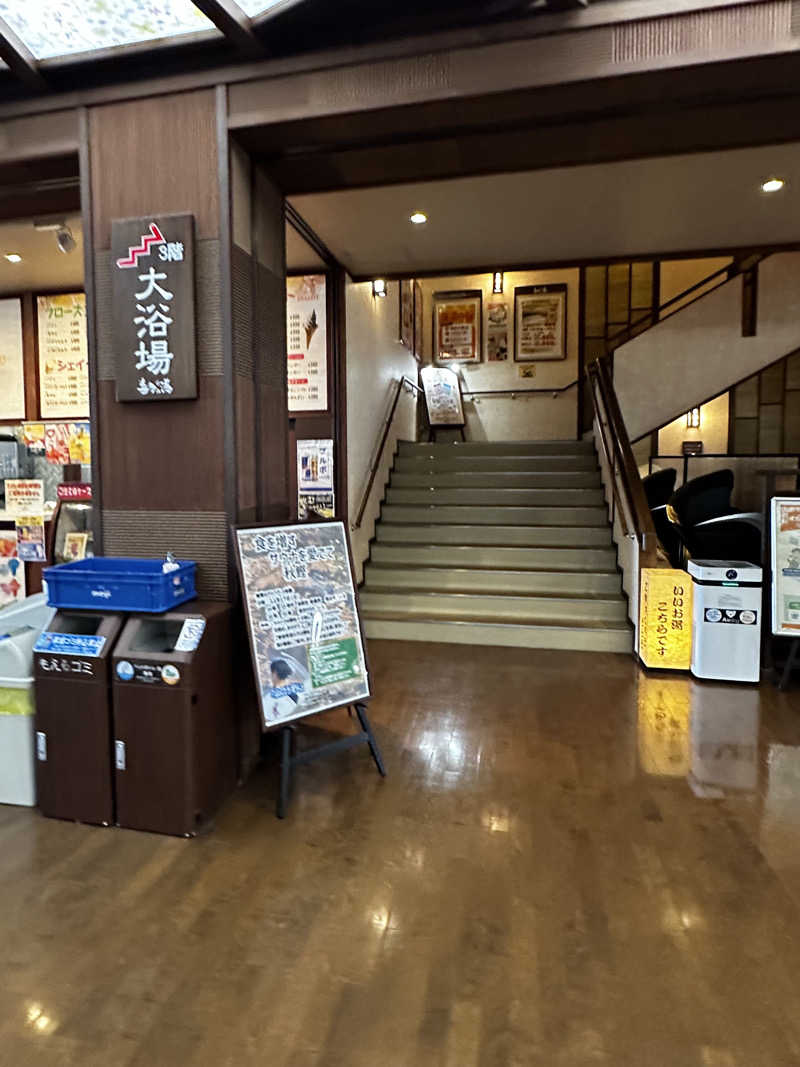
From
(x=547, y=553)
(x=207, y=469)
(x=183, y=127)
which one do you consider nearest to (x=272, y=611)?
(x=207, y=469)

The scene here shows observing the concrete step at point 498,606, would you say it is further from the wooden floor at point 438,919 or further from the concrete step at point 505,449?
the concrete step at point 505,449

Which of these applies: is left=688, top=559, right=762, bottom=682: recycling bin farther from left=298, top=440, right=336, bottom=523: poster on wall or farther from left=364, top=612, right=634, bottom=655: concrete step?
left=298, top=440, right=336, bottom=523: poster on wall

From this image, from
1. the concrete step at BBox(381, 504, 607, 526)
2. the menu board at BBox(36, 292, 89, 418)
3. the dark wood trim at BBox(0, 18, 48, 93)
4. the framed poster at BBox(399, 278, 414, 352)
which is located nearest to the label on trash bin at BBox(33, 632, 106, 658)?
the dark wood trim at BBox(0, 18, 48, 93)

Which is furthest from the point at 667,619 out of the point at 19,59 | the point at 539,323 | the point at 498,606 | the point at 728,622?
the point at 539,323

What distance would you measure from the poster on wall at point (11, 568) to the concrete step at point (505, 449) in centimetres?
402

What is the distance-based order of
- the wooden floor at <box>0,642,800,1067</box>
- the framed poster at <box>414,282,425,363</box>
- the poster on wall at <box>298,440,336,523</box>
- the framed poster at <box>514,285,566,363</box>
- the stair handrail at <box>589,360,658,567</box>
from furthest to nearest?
the framed poster at <box>514,285,566,363</box>, the framed poster at <box>414,282,425,363</box>, the poster on wall at <box>298,440,336,523</box>, the stair handrail at <box>589,360,658,567</box>, the wooden floor at <box>0,642,800,1067</box>

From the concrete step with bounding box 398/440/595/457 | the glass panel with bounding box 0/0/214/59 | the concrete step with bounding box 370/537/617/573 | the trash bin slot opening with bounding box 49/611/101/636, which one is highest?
the glass panel with bounding box 0/0/214/59

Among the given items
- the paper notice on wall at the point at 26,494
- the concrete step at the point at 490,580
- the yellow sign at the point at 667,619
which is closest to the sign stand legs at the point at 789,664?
the yellow sign at the point at 667,619

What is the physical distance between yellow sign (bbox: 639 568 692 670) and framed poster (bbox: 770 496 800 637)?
0.50 metres

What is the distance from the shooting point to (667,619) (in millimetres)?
4145

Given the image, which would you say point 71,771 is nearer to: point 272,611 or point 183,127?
point 272,611

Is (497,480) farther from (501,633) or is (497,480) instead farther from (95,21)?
(95,21)

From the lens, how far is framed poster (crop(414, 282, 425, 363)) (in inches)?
342

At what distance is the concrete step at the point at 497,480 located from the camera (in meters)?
6.43
